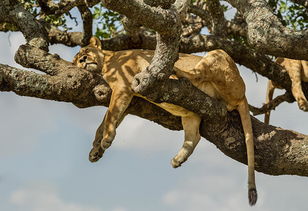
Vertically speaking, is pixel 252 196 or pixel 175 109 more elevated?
pixel 175 109

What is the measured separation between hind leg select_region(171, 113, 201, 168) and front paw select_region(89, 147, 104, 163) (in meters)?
0.71

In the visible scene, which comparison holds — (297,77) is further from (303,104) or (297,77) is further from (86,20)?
(86,20)

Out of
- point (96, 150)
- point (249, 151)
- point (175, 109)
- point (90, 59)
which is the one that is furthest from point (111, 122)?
point (249, 151)

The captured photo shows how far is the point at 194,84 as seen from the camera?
5.88 metres

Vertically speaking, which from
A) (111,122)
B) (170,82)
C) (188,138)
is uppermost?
(170,82)

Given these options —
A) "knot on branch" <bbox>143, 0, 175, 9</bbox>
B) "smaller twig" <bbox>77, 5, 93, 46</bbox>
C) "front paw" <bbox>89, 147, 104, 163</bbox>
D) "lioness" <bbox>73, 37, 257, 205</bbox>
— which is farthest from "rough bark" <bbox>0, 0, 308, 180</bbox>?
"smaller twig" <bbox>77, 5, 93, 46</bbox>

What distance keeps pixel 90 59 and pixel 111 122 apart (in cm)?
90

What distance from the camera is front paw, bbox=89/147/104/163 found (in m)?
5.94

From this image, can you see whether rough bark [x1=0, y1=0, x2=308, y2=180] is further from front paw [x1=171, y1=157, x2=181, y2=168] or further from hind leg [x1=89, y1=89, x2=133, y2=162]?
front paw [x1=171, y1=157, x2=181, y2=168]

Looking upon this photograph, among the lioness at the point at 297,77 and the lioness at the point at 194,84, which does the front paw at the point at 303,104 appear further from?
the lioness at the point at 194,84

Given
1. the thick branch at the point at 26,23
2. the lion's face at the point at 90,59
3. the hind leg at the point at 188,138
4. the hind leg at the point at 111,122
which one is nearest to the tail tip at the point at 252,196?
the hind leg at the point at 188,138

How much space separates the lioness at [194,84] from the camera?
576 centimetres

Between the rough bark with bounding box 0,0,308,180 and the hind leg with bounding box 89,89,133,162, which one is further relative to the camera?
the hind leg with bounding box 89,89,133,162

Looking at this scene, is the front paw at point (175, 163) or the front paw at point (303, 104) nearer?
the front paw at point (175, 163)
